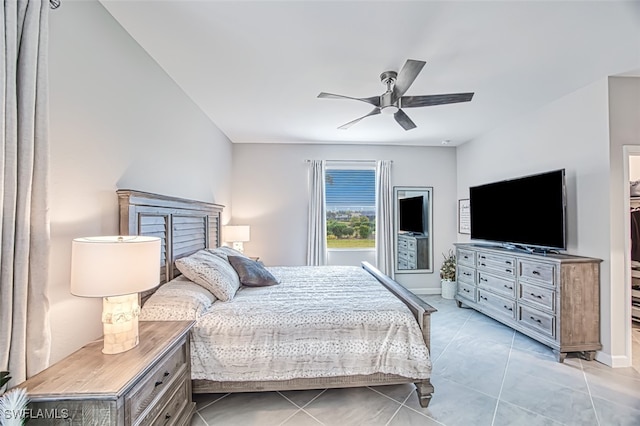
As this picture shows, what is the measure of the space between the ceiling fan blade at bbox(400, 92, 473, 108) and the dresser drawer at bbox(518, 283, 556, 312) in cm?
215

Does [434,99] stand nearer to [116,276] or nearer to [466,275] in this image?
[116,276]

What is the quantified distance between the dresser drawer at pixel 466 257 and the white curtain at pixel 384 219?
1120 millimetres

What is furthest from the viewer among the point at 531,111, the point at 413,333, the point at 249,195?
the point at 249,195

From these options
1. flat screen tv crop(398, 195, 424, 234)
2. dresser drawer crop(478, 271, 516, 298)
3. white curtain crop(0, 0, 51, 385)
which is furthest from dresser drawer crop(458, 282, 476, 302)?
white curtain crop(0, 0, 51, 385)

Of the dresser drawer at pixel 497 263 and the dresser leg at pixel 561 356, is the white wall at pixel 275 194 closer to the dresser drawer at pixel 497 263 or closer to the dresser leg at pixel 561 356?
the dresser drawer at pixel 497 263

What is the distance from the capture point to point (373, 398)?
2271mm

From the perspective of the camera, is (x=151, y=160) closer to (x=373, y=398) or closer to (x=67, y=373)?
(x=67, y=373)

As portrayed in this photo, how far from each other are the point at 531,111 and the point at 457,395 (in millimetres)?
3421

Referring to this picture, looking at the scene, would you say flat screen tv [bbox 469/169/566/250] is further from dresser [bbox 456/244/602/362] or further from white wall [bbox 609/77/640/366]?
white wall [bbox 609/77/640/366]

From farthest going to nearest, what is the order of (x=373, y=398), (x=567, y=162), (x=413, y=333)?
(x=567, y=162), (x=373, y=398), (x=413, y=333)

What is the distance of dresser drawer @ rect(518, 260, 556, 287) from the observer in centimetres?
296

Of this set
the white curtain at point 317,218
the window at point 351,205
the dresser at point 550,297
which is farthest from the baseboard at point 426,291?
the white curtain at point 317,218

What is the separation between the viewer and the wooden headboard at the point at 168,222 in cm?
202

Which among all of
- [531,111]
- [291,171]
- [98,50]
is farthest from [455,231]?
[98,50]
